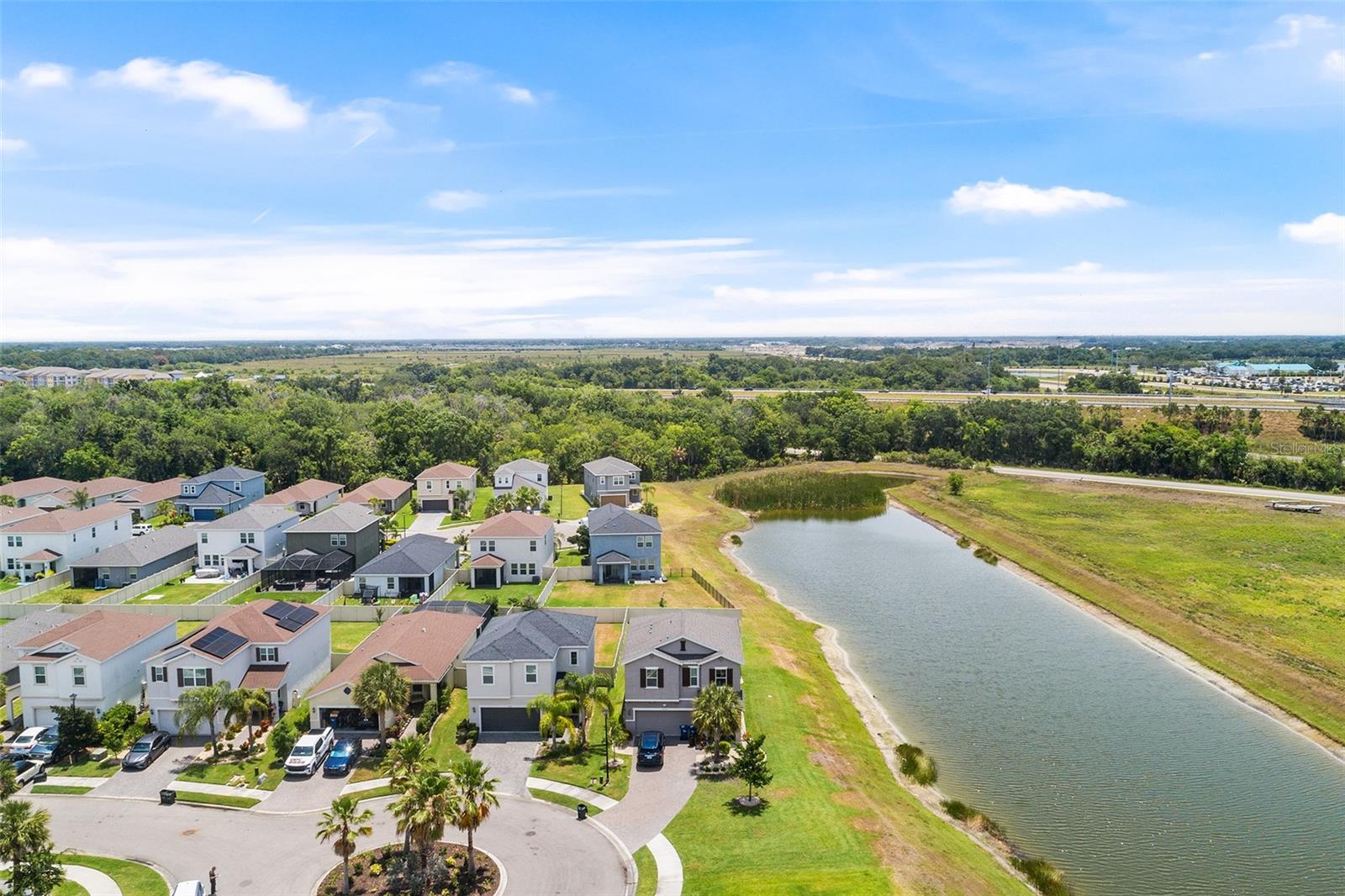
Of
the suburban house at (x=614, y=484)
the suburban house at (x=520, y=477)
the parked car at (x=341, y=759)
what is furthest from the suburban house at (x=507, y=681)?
the suburban house at (x=520, y=477)

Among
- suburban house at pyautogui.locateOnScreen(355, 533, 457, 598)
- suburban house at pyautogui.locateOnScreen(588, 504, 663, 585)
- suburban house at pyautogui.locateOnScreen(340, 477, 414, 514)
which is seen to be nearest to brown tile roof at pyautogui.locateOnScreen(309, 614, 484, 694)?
suburban house at pyautogui.locateOnScreen(355, 533, 457, 598)

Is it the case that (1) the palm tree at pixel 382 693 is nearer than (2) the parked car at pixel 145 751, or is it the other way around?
(2) the parked car at pixel 145 751

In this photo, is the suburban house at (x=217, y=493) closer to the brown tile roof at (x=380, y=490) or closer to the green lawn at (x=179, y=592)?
the brown tile roof at (x=380, y=490)

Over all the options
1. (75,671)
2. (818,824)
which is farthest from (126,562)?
(818,824)

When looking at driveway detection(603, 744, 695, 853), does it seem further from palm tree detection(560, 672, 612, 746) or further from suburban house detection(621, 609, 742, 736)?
palm tree detection(560, 672, 612, 746)

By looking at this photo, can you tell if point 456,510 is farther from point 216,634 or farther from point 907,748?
point 907,748

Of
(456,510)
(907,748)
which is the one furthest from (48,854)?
(456,510)
